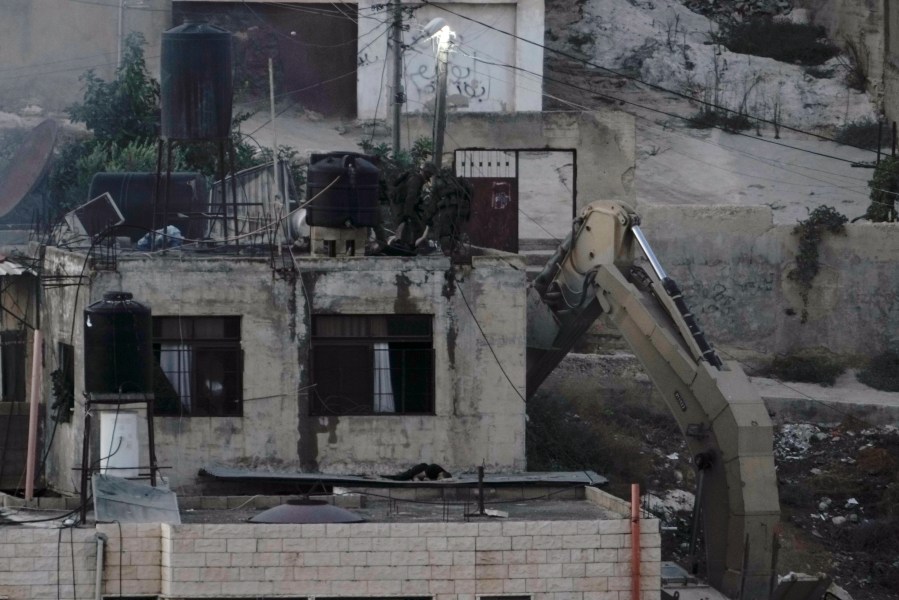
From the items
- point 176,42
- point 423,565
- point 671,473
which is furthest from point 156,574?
point 671,473

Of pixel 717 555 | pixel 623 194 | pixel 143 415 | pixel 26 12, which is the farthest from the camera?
pixel 26 12

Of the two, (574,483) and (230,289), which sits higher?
(230,289)

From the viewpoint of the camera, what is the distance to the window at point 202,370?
2567 centimetres

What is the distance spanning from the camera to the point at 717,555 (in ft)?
82.3

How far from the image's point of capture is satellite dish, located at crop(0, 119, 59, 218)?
33344 millimetres

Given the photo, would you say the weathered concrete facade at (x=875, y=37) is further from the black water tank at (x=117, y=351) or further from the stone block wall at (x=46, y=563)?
the stone block wall at (x=46, y=563)

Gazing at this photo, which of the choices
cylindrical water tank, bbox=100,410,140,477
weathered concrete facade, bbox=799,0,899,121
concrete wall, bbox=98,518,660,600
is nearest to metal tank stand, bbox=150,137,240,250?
cylindrical water tank, bbox=100,410,140,477

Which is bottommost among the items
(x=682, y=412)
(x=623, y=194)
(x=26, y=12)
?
(x=682, y=412)

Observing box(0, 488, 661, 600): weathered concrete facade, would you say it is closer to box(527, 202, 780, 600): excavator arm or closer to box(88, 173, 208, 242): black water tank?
box(527, 202, 780, 600): excavator arm

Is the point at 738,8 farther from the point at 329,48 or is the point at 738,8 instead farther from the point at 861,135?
the point at 329,48

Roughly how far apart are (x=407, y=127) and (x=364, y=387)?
50.0 ft

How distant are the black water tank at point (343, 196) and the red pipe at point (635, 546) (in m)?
8.64

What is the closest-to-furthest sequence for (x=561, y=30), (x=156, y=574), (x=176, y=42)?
(x=156, y=574) → (x=176, y=42) → (x=561, y=30)

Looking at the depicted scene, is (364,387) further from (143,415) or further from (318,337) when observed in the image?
(143,415)
